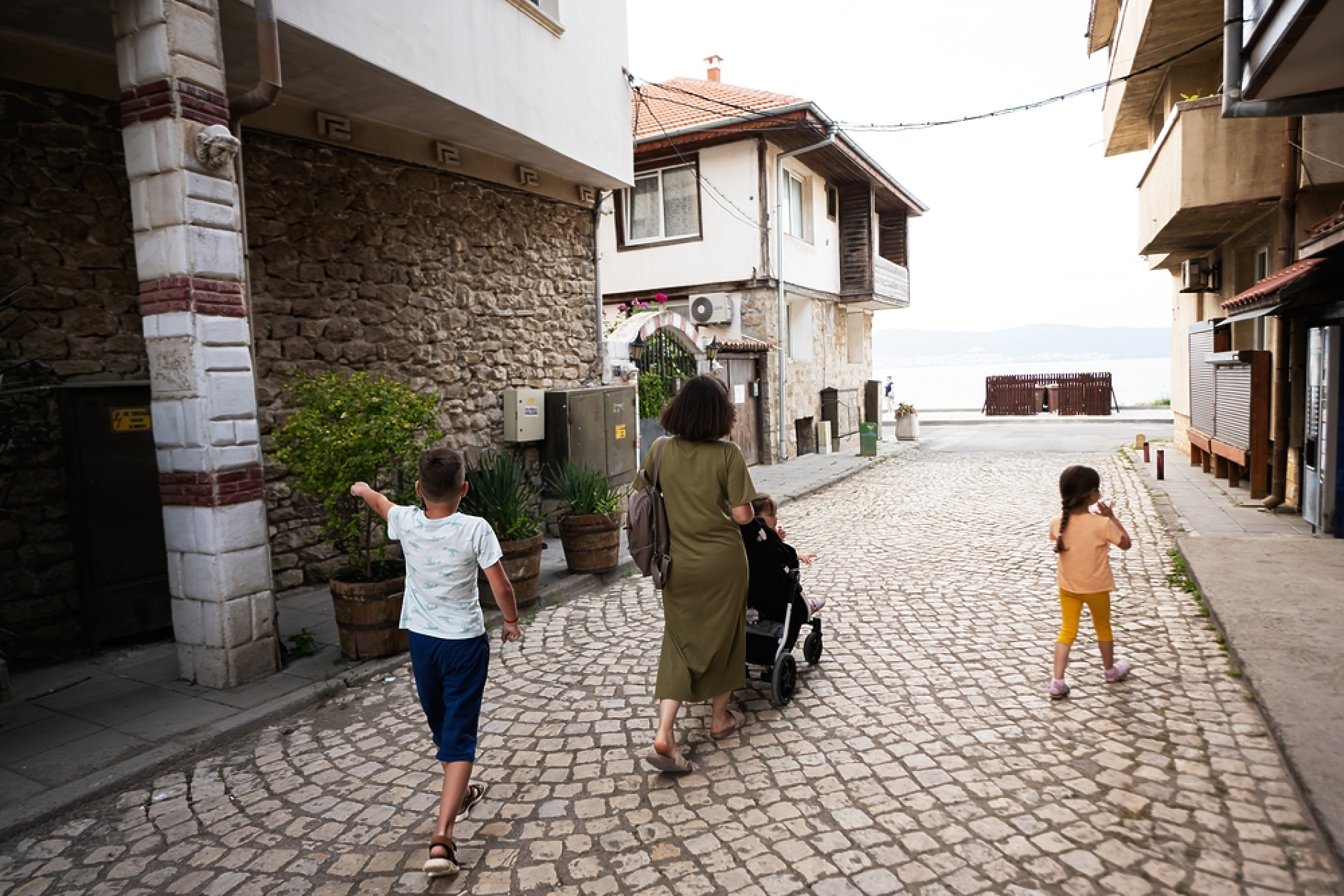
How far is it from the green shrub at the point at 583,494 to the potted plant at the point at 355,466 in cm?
207

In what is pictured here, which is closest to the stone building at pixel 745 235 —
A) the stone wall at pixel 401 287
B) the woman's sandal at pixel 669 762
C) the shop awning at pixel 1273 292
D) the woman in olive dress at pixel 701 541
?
the stone wall at pixel 401 287

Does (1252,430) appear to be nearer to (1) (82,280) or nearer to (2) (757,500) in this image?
(2) (757,500)

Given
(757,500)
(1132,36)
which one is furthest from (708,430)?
(1132,36)

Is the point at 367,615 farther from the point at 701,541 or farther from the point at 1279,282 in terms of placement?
the point at 1279,282

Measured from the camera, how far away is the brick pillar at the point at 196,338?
15.3 ft

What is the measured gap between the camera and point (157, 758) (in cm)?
407

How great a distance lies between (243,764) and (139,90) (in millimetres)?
3801

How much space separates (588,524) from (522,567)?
1.19 m

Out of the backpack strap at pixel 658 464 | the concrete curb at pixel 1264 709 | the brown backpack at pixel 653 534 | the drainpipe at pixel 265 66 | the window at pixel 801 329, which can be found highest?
the drainpipe at pixel 265 66

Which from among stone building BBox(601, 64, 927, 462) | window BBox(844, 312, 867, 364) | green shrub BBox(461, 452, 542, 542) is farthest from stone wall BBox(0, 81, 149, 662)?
window BBox(844, 312, 867, 364)

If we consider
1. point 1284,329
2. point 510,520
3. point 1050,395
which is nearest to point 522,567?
point 510,520

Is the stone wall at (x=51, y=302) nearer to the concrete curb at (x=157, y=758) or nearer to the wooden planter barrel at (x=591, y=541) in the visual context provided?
the concrete curb at (x=157, y=758)

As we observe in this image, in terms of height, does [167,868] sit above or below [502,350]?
below

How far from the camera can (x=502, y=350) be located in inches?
382
